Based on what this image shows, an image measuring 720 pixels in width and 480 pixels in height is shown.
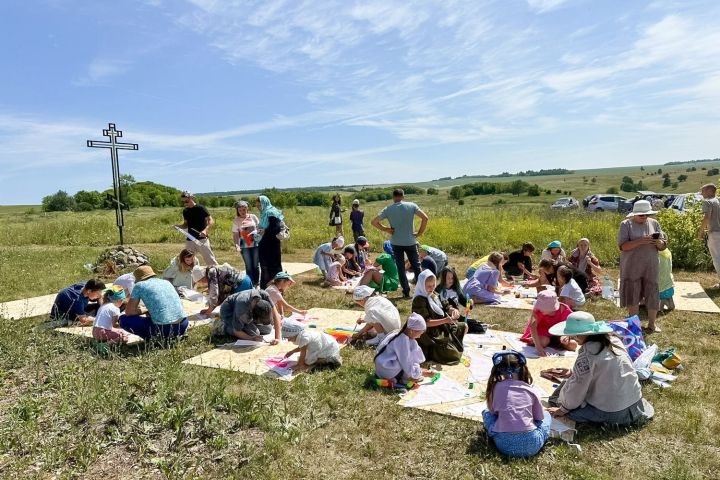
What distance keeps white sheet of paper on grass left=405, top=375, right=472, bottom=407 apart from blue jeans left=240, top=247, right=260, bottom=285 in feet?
14.8

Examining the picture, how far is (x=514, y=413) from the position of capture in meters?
3.54

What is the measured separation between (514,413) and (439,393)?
1.20 meters

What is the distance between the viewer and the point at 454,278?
7.01 metres

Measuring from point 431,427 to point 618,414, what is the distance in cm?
151

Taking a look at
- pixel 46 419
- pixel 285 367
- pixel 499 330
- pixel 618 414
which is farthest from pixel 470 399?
pixel 46 419

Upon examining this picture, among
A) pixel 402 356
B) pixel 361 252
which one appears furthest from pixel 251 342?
pixel 361 252

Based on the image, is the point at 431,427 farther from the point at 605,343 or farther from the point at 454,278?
the point at 454,278

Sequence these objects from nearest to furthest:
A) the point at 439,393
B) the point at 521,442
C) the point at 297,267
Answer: the point at 521,442
the point at 439,393
the point at 297,267

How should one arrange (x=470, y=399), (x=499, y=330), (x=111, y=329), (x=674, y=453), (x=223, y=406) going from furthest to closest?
(x=499, y=330), (x=111, y=329), (x=470, y=399), (x=223, y=406), (x=674, y=453)

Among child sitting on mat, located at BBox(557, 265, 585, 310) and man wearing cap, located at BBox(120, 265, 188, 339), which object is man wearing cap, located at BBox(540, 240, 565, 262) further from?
man wearing cap, located at BBox(120, 265, 188, 339)

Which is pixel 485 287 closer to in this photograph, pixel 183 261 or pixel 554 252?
pixel 554 252

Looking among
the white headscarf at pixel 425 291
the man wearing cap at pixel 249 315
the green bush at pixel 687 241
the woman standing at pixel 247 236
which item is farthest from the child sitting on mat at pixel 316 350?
the green bush at pixel 687 241

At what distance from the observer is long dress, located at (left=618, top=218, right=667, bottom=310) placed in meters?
6.27

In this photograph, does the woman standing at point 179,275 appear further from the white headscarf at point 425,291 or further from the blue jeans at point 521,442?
the blue jeans at point 521,442
